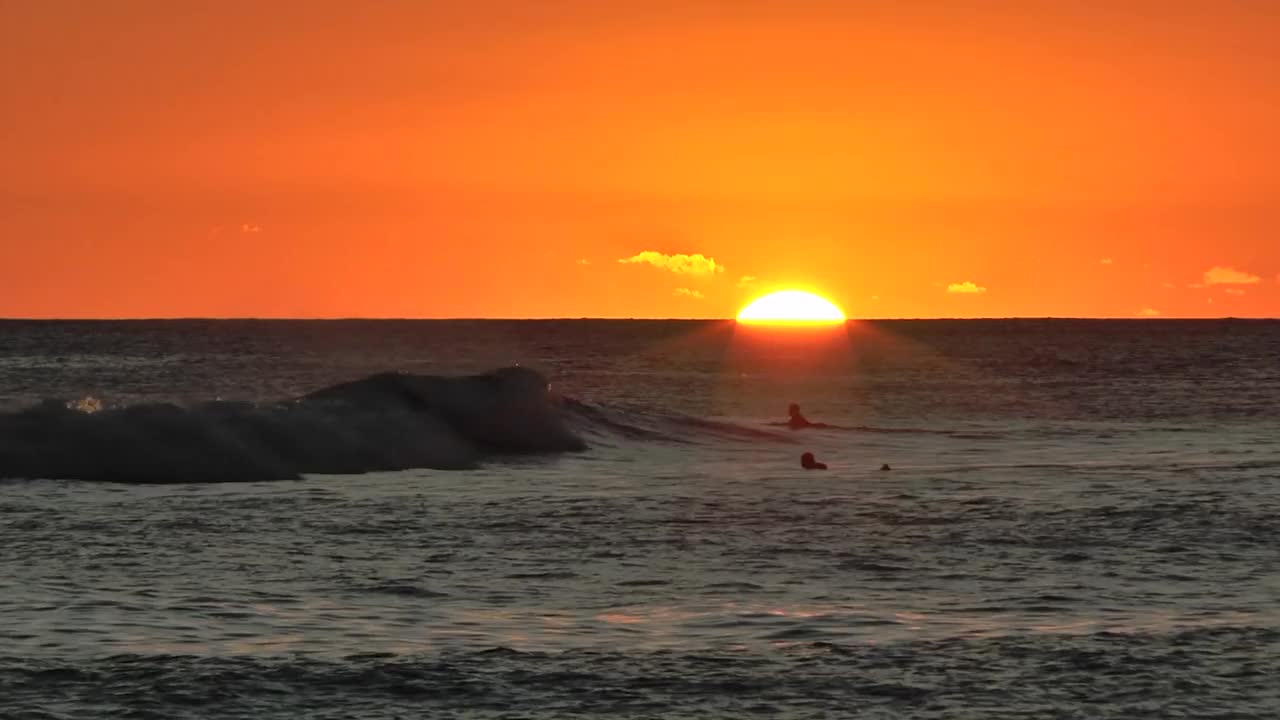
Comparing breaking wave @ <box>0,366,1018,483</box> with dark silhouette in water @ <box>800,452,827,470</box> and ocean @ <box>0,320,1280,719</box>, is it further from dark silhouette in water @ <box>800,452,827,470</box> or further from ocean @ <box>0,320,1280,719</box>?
dark silhouette in water @ <box>800,452,827,470</box>

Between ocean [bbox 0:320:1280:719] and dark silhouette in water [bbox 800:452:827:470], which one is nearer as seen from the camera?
ocean [bbox 0:320:1280:719]

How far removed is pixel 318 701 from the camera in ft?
55.1

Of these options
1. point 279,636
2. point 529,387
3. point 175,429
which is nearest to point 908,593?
point 279,636

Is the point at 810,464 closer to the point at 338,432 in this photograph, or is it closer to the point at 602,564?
the point at 338,432

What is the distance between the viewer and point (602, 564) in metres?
24.9

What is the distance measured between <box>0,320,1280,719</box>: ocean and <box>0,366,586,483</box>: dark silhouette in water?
0.39ft

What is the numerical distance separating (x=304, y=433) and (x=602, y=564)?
2153 cm

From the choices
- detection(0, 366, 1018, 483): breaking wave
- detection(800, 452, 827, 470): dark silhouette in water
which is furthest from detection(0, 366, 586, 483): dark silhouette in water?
detection(800, 452, 827, 470): dark silhouette in water

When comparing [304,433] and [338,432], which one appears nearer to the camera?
[304,433]

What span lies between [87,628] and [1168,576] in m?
13.6

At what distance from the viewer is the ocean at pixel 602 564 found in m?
17.3

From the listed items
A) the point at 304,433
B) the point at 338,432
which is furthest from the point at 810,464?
the point at 304,433

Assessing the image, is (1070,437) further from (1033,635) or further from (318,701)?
(318,701)

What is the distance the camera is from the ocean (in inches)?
682
